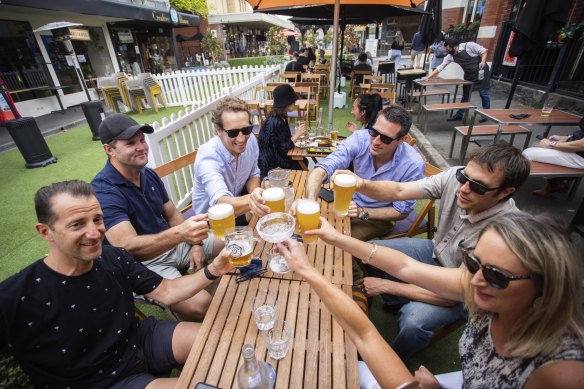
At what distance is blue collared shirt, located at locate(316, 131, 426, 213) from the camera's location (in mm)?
2895

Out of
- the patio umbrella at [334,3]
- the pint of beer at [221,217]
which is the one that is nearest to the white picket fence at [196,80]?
the patio umbrella at [334,3]

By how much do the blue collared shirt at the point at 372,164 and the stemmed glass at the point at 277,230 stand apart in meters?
1.26

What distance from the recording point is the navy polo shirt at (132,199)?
2.10 meters

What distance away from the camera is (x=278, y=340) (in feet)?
4.34

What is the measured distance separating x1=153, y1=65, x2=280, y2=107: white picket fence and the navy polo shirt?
29.3 ft

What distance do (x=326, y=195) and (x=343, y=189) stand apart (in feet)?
2.57

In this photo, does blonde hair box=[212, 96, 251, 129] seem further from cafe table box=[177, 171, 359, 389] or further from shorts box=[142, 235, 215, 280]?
cafe table box=[177, 171, 359, 389]

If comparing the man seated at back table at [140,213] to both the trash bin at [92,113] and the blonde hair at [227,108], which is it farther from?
the trash bin at [92,113]

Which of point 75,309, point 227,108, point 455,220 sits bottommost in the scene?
point 455,220

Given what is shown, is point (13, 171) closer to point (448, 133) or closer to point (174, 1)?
point (448, 133)

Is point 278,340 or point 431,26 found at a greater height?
point 431,26

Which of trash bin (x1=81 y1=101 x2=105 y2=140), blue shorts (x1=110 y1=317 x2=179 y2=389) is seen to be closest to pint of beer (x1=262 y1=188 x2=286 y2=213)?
blue shorts (x1=110 y1=317 x2=179 y2=389)

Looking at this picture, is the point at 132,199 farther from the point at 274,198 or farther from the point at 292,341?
the point at 292,341

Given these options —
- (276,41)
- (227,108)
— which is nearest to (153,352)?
(227,108)
